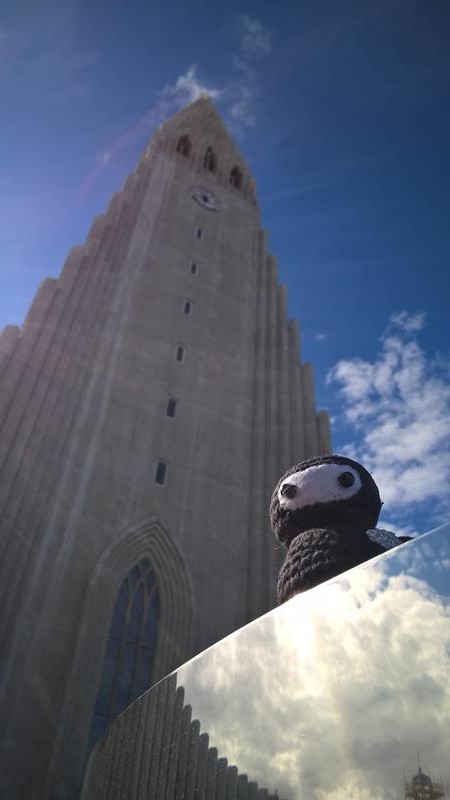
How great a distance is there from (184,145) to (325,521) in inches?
1124

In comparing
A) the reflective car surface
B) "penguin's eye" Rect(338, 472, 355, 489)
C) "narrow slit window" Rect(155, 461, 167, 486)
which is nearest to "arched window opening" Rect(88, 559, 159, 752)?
"narrow slit window" Rect(155, 461, 167, 486)

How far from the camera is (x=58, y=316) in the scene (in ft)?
56.8

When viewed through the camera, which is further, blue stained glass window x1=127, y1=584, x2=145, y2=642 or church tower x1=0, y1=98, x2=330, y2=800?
blue stained glass window x1=127, y1=584, x2=145, y2=642

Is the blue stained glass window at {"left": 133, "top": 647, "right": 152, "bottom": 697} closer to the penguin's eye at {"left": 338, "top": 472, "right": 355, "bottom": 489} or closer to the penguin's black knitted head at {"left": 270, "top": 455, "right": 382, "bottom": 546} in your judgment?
the penguin's black knitted head at {"left": 270, "top": 455, "right": 382, "bottom": 546}

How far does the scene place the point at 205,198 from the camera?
86.6ft

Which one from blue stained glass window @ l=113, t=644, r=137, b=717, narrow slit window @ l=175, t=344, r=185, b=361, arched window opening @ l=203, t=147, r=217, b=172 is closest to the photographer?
blue stained glass window @ l=113, t=644, r=137, b=717

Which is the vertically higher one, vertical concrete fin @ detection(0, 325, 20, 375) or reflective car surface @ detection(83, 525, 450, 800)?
vertical concrete fin @ detection(0, 325, 20, 375)

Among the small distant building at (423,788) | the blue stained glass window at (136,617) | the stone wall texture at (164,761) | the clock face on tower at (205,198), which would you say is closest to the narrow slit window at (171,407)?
the blue stained glass window at (136,617)

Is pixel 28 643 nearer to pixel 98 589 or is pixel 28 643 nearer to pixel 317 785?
pixel 98 589

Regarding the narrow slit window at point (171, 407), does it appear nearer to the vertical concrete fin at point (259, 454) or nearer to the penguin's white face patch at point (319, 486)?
the vertical concrete fin at point (259, 454)

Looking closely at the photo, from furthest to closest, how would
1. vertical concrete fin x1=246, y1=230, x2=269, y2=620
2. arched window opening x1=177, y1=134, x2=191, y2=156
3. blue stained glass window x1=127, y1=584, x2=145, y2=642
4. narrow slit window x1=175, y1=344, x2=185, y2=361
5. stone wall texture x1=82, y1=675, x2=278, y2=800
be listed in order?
arched window opening x1=177, y1=134, x2=191, y2=156
narrow slit window x1=175, y1=344, x2=185, y2=361
vertical concrete fin x1=246, y1=230, x2=269, y2=620
blue stained glass window x1=127, y1=584, x2=145, y2=642
stone wall texture x1=82, y1=675, x2=278, y2=800

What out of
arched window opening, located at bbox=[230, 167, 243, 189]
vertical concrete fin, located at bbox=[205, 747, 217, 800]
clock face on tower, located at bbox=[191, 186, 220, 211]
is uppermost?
arched window opening, located at bbox=[230, 167, 243, 189]

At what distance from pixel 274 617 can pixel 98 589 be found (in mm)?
10439

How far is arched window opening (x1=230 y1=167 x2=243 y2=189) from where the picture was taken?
30391 millimetres
